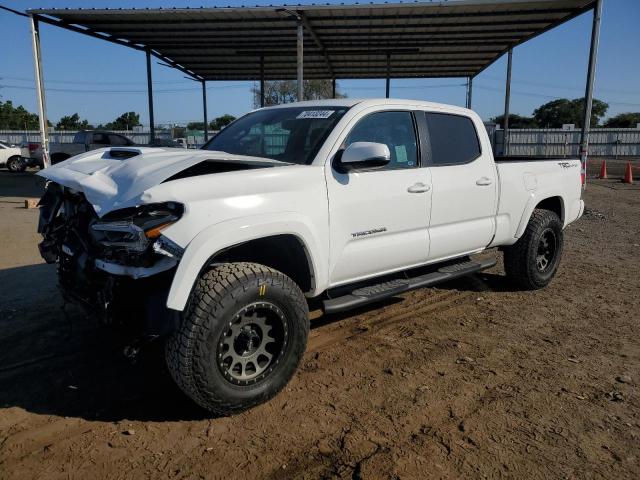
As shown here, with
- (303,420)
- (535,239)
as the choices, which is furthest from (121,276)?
(535,239)

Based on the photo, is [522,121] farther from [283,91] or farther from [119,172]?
[119,172]

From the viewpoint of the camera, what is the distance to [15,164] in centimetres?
2311

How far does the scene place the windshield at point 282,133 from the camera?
3771mm

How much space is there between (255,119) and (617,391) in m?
3.53

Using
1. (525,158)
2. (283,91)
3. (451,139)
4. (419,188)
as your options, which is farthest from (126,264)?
(283,91)

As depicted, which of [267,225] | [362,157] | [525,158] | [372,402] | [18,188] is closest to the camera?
[267,225]

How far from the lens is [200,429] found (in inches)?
115

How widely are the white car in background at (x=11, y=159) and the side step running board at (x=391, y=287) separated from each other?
23.9m

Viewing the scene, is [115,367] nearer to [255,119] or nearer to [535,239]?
[255,119]

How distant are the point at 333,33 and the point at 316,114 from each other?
1101 centimetres

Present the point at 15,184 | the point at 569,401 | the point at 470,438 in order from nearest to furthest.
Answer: the point at 470,438
the point at 569,401
the point at 15,184

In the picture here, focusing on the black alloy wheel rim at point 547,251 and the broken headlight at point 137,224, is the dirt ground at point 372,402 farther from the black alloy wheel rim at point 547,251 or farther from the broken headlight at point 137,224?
the broken headlight at point 137,224

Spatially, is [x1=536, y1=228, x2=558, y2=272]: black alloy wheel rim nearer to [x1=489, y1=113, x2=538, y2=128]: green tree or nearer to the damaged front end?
the damaged front end

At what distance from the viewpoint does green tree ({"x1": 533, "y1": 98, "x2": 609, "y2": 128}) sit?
67625 millimetres
